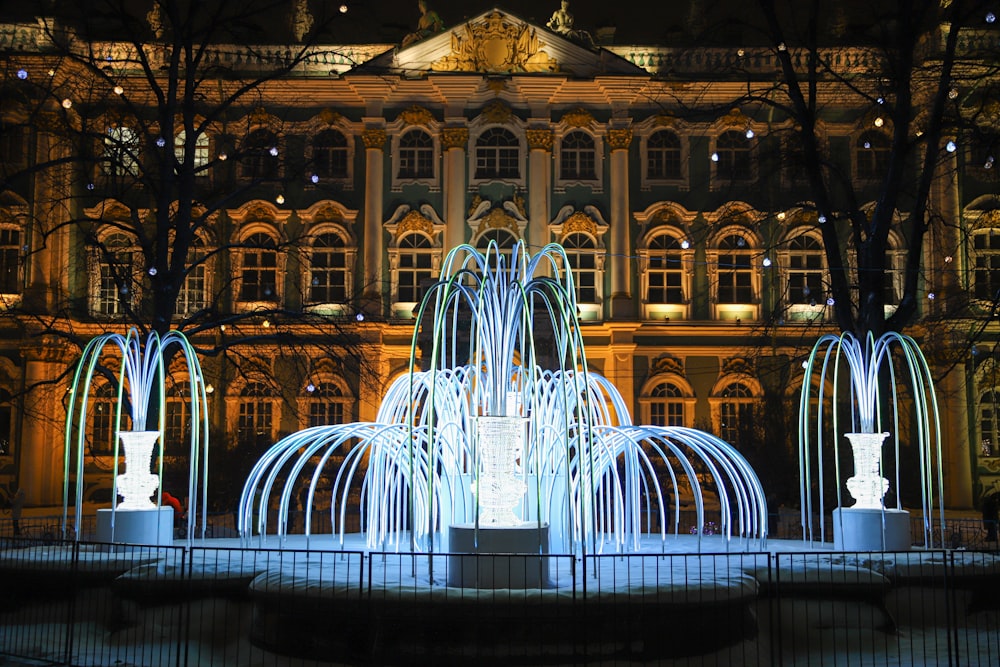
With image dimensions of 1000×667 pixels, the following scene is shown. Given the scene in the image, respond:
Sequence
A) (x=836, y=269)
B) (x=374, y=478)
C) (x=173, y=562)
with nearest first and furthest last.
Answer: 1. (x=173, y=562)
2. (x=374, y=478)
3. (x=836, y=269)

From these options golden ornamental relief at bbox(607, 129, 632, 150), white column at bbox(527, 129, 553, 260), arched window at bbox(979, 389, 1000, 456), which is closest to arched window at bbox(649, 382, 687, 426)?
white column at bbox(527, 129, 553, 260)

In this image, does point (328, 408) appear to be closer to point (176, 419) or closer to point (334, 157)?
point (176, 419)

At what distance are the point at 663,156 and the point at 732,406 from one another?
30.4ft

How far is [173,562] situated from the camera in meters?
12.6

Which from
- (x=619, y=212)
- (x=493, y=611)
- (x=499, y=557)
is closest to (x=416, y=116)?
(x=619, y=212)

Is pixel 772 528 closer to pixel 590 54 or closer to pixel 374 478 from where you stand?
pixel 374 478

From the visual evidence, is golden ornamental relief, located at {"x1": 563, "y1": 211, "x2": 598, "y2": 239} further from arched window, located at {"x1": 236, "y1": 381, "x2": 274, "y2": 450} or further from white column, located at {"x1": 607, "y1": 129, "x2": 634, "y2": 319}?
arched window, located at {"x1": 236, "y1": 381, "x2": 274, "y2": 450}

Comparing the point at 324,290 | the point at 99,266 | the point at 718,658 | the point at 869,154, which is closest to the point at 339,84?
the point at 324,290

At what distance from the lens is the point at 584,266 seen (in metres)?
40.8

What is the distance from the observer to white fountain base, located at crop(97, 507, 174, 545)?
635 inches

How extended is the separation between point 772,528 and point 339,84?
24.0 m

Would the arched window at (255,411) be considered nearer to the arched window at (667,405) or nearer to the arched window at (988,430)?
the arched window at (667,405)

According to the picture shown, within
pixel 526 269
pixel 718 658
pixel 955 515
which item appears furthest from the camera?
pixel 955 515

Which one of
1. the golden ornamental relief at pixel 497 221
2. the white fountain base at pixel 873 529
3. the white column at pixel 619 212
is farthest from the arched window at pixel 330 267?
the white fountain base at pixel 873 529
